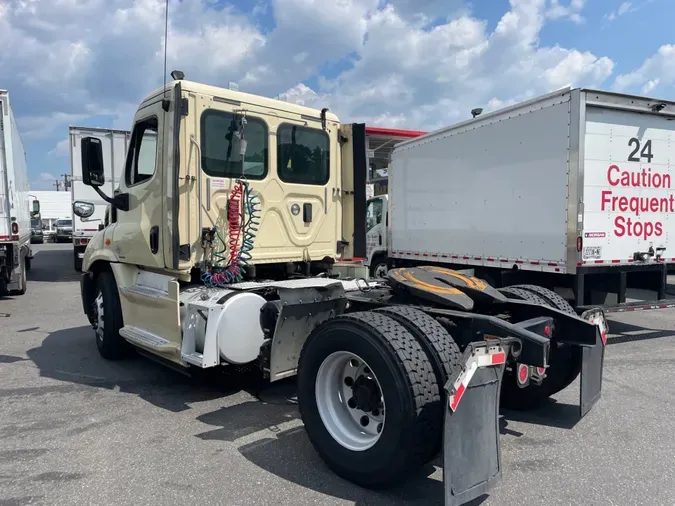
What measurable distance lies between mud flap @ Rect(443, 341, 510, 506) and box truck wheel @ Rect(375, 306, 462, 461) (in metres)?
0.14

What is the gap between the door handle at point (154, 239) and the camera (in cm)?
499

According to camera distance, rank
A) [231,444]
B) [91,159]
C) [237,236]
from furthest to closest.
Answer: [91,159]
[237,236]
[231,444]

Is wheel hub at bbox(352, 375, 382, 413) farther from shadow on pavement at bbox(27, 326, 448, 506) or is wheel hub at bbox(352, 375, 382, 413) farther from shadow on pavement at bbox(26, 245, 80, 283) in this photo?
shadow on pavement at bbox(26, 245, 80, 283)

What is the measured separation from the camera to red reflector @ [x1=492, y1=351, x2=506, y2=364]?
9.44 feet

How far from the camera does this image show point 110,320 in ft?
19.6

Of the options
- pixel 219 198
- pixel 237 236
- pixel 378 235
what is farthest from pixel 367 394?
pixel 378 235

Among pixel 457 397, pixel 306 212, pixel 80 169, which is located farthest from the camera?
pixel 80 169

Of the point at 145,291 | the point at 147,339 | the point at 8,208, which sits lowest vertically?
the point at 147,339

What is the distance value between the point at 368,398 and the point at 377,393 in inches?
2.6

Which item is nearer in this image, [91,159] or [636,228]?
[91,159]

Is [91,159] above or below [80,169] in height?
below

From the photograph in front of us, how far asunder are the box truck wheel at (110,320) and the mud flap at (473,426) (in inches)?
174

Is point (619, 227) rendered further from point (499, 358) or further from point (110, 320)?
point (110, 320)

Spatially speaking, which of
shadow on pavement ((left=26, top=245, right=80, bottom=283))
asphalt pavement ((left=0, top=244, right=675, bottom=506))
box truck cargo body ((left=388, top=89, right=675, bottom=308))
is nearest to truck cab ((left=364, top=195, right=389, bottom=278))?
box truck cargo body ((left=388, top=89, right=675, bottom=308))
